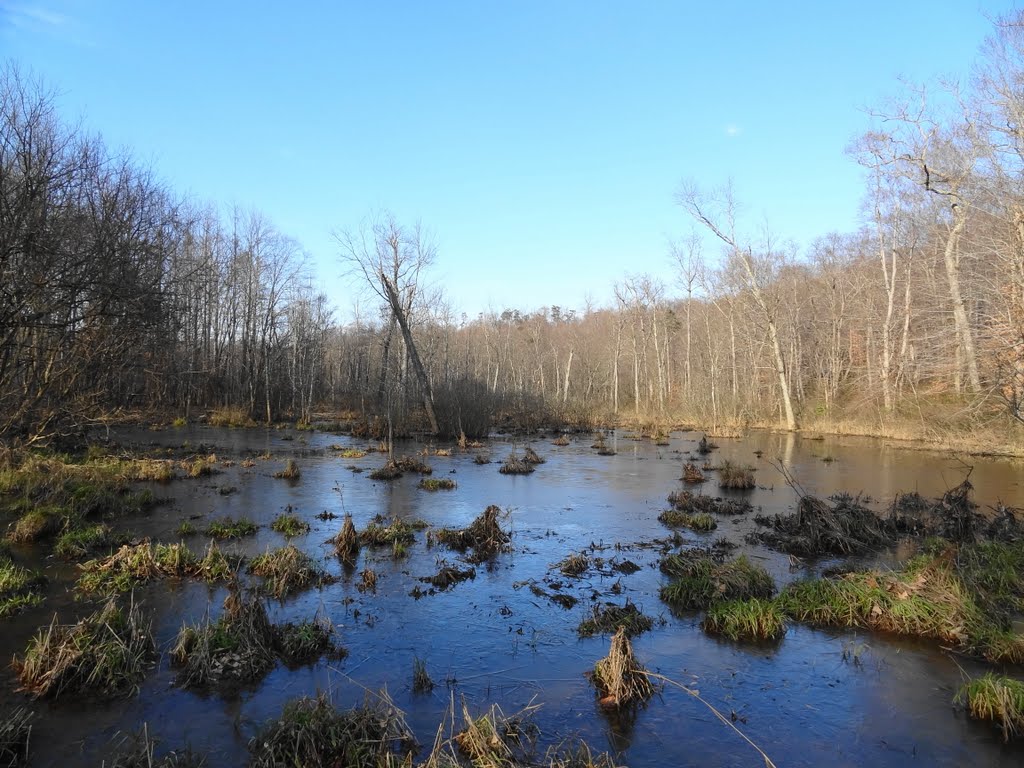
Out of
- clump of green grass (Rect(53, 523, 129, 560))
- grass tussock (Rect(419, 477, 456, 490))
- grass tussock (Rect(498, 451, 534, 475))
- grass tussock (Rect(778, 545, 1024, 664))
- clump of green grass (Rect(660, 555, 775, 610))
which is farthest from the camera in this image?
grass tussock (Rect(498, 451, 534, 475))

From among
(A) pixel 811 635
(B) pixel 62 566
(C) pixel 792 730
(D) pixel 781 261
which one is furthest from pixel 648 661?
(D) pixel 781 261

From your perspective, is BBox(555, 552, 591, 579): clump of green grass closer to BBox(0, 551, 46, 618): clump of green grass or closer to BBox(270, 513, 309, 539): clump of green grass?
BBox(270, 513, 309, 539): clump of green grass

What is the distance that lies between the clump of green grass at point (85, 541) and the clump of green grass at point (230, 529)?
1340mm

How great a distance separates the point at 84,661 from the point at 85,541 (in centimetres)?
484

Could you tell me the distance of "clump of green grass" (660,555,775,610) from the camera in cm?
844

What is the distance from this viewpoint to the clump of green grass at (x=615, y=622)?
7.58 m

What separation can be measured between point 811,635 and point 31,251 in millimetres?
13352

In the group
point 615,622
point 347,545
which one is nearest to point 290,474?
point 347,545

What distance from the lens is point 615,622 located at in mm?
7766

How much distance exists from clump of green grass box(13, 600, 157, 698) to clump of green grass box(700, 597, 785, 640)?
252 inches

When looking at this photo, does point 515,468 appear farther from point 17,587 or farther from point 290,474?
point 17,587

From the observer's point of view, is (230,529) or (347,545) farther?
(230,529)

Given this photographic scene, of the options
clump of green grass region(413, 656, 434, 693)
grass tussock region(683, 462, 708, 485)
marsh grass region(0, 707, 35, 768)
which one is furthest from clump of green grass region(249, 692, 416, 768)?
grass tussock region(683, 462, 708, 485)

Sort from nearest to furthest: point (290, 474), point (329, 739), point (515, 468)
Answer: point (329, 739) → point (290, 474) → point (515, 468)
